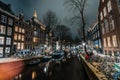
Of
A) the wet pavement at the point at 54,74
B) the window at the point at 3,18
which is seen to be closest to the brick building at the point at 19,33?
the window at the point at 3,18

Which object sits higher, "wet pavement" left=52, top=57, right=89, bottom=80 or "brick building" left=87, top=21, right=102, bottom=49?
"brick building" left=87, top=21, right=102, bottom=49

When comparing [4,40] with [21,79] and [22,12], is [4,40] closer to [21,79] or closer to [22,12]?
[22,12]

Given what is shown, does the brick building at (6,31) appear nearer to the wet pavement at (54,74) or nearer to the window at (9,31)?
the window at (9,31)

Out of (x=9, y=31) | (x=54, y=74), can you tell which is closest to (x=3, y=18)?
(x=9, y=31)

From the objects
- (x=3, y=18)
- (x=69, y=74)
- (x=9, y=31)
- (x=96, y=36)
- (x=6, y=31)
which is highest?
(x=3, y=18)

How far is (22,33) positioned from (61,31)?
26046 millimetres

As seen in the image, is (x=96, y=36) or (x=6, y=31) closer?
(x=6, y=31)

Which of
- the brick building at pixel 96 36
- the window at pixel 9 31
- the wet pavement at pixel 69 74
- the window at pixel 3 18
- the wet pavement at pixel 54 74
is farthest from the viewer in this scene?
the brick building at pixel 96 36

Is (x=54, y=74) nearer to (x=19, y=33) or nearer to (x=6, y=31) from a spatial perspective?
(x=6, y=31)

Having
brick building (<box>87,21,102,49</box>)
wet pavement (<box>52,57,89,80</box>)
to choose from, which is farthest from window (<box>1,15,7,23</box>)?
brick building (<box>87,21,102,49</box>)

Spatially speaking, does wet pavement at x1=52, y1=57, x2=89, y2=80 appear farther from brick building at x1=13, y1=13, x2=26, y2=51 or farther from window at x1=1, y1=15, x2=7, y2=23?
brick building at x1=13, y1=13, x2=26, y2=51

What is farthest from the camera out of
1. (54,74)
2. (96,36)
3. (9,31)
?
(96,36)

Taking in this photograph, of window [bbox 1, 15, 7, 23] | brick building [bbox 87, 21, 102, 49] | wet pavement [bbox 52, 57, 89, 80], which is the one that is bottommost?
wet pavement [bbox 52, 57, 89, 80]

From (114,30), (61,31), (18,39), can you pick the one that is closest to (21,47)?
(18,39)
